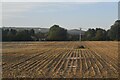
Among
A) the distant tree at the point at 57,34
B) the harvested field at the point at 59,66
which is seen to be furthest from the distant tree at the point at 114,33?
the harvested field at the point at 59,66

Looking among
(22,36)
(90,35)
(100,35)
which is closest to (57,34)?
(90,35)

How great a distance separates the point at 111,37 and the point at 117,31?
4205 mm

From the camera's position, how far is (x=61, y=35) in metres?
113

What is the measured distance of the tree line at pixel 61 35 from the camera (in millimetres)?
97625

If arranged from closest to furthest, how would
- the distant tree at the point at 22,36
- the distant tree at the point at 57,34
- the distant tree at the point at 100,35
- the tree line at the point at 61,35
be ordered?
the distant tree at the point at 22,36 → the tree line at the point at 61,35 → the distant tree at the point at 100,35 → the distant tree at the point at 57,34

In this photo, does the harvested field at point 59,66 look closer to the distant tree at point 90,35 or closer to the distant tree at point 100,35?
the distant tree at point 100,35

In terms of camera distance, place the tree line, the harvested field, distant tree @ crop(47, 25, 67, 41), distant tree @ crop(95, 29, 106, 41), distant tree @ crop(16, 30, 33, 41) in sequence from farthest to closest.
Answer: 1. distant tree @ crop(47, 25, 67, 41)
2. distant tree @ crop(95, 29, 106, 41)
3. the tree line
4. distant tree @ crop(16, 30, 33, 41)
5. the harvested field

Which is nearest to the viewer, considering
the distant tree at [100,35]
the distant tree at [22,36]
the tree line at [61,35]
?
the distant tree at [22,36]

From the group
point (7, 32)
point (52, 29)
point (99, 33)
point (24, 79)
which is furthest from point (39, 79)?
point (52, 29)

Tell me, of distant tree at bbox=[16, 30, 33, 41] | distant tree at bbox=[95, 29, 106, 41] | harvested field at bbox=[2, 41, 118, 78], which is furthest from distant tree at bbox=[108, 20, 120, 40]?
harvested field at bbox=[2, 41, 118, 78]

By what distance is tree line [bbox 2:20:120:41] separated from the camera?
97.6 metres

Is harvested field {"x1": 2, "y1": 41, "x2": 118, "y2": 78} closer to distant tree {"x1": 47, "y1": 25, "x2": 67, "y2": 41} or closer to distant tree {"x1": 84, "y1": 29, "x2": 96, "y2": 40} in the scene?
distant tree {"x1": 47, "y1": 25, "x2": 67, "y2": 41}

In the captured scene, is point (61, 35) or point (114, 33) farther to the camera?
point (61, 35)

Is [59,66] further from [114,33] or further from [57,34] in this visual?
[57,34]
